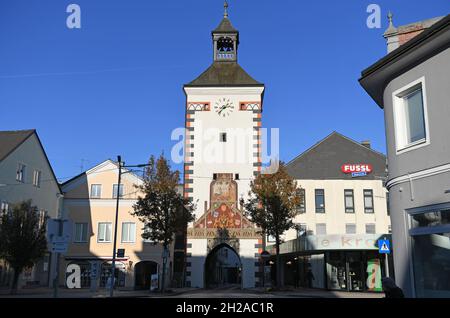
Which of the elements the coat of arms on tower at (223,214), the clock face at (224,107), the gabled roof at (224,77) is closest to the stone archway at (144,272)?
the coat of arms on tower at (223,214)

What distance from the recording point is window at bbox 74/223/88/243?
44062mm

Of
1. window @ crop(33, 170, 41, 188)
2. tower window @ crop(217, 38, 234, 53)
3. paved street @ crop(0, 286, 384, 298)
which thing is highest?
tower window @ crop(217, 38, 234, 53)

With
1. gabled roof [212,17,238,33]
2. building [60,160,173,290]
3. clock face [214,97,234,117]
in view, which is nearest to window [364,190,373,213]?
clock face [214,97,234,117]

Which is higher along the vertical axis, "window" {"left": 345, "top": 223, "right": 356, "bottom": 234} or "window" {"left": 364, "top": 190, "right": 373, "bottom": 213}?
"window" {"left": 364, "top": 190, "right": 373, "bottom": 213}

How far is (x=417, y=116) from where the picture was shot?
14578 mm

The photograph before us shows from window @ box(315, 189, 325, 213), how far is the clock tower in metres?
9.16

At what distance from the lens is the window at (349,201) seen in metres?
48.7

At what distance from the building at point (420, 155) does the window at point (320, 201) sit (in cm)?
3338

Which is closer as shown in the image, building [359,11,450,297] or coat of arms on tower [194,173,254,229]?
building [359,11,450,297]

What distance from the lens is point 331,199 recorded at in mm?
48750

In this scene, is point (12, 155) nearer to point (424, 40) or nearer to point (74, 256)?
point (74, 256)

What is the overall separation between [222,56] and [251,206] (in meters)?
18.4

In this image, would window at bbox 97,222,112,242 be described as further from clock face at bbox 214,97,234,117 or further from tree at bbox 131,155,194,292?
clock face at bbox 214,97,234,117

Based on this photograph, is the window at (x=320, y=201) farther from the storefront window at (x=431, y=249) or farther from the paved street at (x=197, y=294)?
the storefront window at (x=431, y=249)
